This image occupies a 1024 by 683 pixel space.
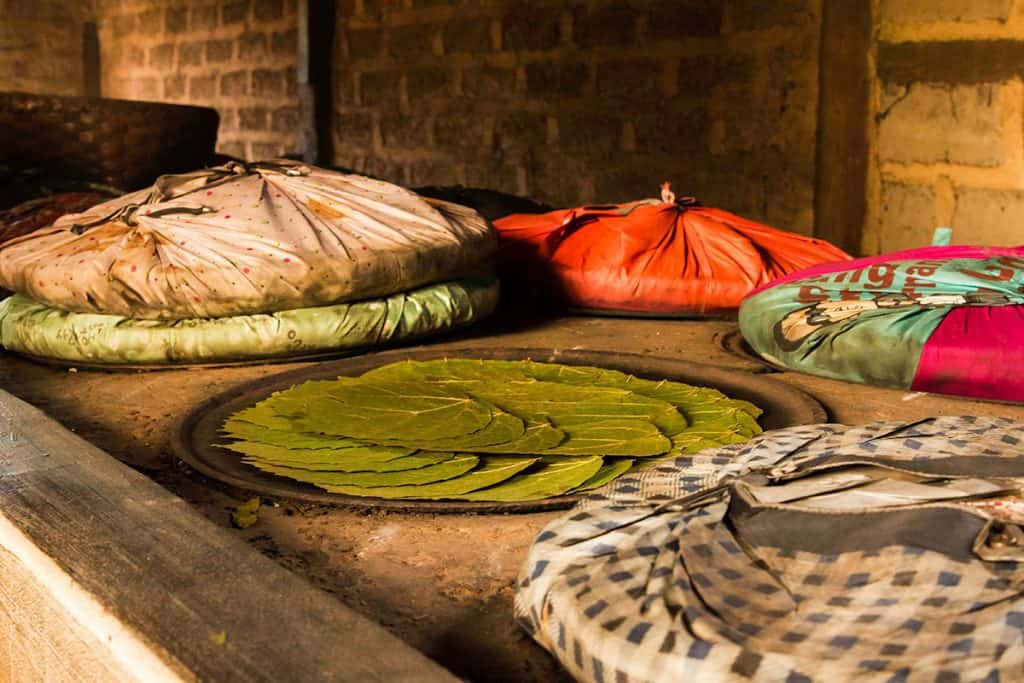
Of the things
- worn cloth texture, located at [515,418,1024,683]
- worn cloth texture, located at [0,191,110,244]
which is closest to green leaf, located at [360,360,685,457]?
worn cloth texture, located at [515,418,1024,683]

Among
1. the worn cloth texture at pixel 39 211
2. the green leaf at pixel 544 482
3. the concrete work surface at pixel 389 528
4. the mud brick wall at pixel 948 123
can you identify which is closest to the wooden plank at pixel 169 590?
the concrete work surface at pixel 389 528

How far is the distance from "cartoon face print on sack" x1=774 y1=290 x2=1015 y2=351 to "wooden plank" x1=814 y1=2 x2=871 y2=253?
1581mm

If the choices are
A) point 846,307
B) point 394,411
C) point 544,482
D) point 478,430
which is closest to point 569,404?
point 478,430

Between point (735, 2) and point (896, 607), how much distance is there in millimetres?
3756

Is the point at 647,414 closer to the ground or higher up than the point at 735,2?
closer to the ground

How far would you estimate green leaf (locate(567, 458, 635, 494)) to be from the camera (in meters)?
1.81

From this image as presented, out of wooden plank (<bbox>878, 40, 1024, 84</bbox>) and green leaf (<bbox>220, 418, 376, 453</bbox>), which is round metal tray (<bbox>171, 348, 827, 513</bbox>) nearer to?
green leaf (<bbox>220, 418, 376, 453</bbox>)

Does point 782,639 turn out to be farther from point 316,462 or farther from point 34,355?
point 34,355

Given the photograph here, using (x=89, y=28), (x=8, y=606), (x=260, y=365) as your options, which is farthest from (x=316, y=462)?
(x=89, y=28)

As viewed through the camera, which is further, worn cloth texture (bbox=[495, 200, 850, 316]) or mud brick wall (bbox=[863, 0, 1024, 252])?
mud brick wall (bbox=[863, 0, 1024, 252])

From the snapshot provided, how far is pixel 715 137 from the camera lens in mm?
4629

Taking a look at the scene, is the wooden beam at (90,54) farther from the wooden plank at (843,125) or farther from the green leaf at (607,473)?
the green leaf at (607,473)

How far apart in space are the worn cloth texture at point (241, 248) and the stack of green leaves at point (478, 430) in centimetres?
34

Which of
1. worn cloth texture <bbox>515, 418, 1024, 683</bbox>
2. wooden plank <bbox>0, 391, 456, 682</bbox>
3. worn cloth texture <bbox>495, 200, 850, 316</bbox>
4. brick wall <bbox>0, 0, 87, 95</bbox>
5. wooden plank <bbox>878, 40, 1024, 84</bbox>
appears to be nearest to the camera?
worn cloth texture <bbox>515, 418, 1024, 683</bbox>
